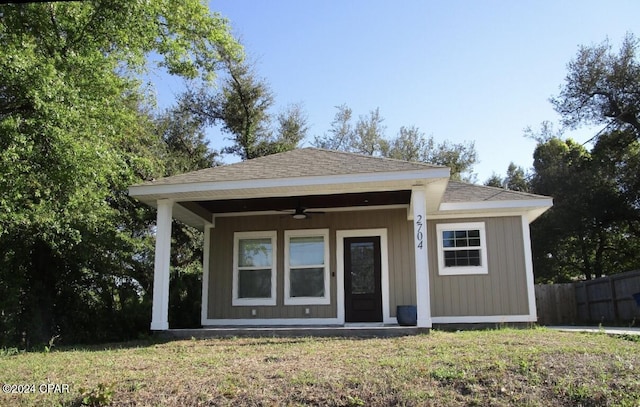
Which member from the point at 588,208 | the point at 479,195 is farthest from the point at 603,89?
the point at 479,195

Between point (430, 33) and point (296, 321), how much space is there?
22.2 ft

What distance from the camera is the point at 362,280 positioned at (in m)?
11.5

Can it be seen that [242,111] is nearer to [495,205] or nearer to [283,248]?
[283,248]

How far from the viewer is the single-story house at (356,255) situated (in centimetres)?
1116

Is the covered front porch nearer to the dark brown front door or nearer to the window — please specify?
the dark brown front door

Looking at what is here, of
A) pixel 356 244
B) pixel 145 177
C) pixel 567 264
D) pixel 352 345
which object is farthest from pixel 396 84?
pixel 567 264

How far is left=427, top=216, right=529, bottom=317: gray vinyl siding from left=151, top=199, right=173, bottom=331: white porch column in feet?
17.9

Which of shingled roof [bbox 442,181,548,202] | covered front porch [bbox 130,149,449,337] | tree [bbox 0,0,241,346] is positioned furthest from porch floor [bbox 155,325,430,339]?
shingled roof [bbox 442,181,548,202]

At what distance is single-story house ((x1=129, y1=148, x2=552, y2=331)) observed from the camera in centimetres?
1116

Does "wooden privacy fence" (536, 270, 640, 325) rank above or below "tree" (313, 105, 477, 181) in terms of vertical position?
below

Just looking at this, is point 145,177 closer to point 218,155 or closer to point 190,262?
point 190,262

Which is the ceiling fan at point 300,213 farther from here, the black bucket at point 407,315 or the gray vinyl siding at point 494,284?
the gray vinyl siding at point 494,284

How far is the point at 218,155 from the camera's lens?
21312mm

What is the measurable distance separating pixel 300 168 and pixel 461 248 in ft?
13.3
